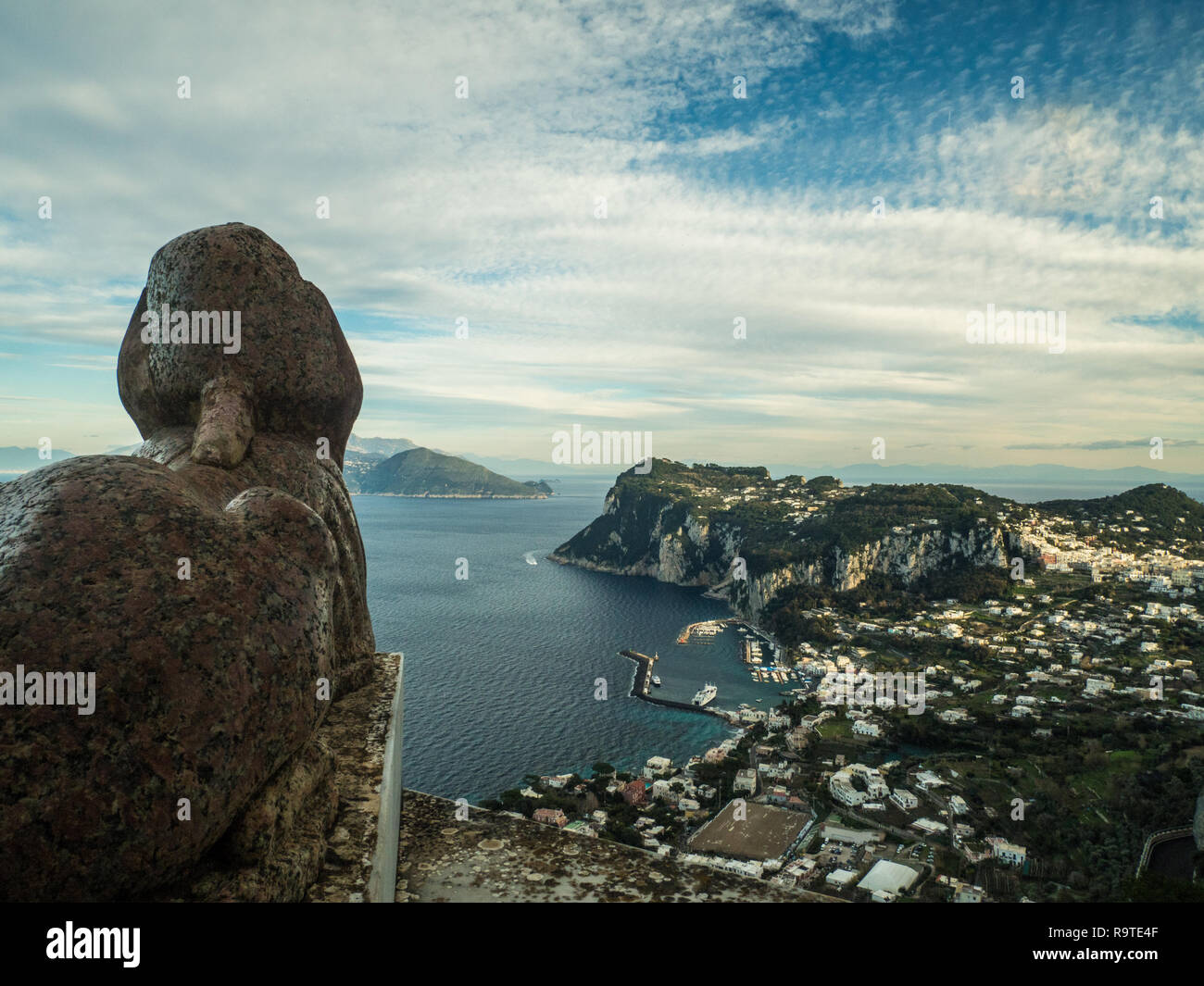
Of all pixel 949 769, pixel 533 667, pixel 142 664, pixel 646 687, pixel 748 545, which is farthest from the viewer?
pixel 748 545

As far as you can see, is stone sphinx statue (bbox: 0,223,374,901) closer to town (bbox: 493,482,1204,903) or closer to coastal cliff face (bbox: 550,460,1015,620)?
town (bbox: 493,482,1204,903)

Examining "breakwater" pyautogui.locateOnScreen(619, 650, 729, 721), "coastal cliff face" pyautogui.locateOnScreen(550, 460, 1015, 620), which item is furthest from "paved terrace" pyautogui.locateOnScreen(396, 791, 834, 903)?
"coastal cliff face" pyautogui.locateOnScreen(550, 460, 1015, 620)

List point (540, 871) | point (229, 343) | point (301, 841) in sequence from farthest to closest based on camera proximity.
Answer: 1. point (229, 343)
2. point (540, 871)
3. point (301, 841)

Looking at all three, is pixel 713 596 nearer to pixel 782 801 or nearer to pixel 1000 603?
pixel 1000 603

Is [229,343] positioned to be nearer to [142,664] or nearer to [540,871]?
[142,664]

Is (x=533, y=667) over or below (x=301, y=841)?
below

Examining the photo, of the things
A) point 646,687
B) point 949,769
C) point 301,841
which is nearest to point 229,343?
point 301,841
